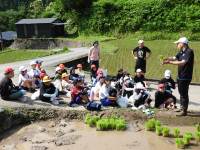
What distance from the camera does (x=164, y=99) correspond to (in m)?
6.71

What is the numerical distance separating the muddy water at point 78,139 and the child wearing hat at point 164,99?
3.40ft

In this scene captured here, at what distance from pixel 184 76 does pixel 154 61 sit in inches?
406

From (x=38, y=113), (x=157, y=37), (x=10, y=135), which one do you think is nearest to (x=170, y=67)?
(x=38, y=113)

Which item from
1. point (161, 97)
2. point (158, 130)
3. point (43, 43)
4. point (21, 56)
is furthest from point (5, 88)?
point (43, 43)

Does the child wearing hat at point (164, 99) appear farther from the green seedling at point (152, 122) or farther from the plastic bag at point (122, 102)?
the green seedling at point (152, 122)

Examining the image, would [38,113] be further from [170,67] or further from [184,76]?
[170,67]

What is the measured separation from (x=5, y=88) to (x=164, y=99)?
15.5 feet

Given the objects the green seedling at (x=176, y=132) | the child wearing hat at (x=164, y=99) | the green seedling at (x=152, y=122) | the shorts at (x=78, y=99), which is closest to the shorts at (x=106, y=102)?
the shorts at (x=78, y=99)

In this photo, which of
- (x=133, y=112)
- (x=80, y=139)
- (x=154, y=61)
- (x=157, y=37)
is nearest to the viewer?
(x=80, y=139)

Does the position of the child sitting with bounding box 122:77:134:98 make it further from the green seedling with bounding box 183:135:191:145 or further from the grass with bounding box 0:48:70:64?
the grass with bounding box 0:48:70:64

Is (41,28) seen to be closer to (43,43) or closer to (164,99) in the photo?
(43,43)

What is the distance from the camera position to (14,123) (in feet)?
19.7

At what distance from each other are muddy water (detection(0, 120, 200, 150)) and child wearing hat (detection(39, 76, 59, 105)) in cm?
103

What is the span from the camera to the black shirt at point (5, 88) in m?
6.59
